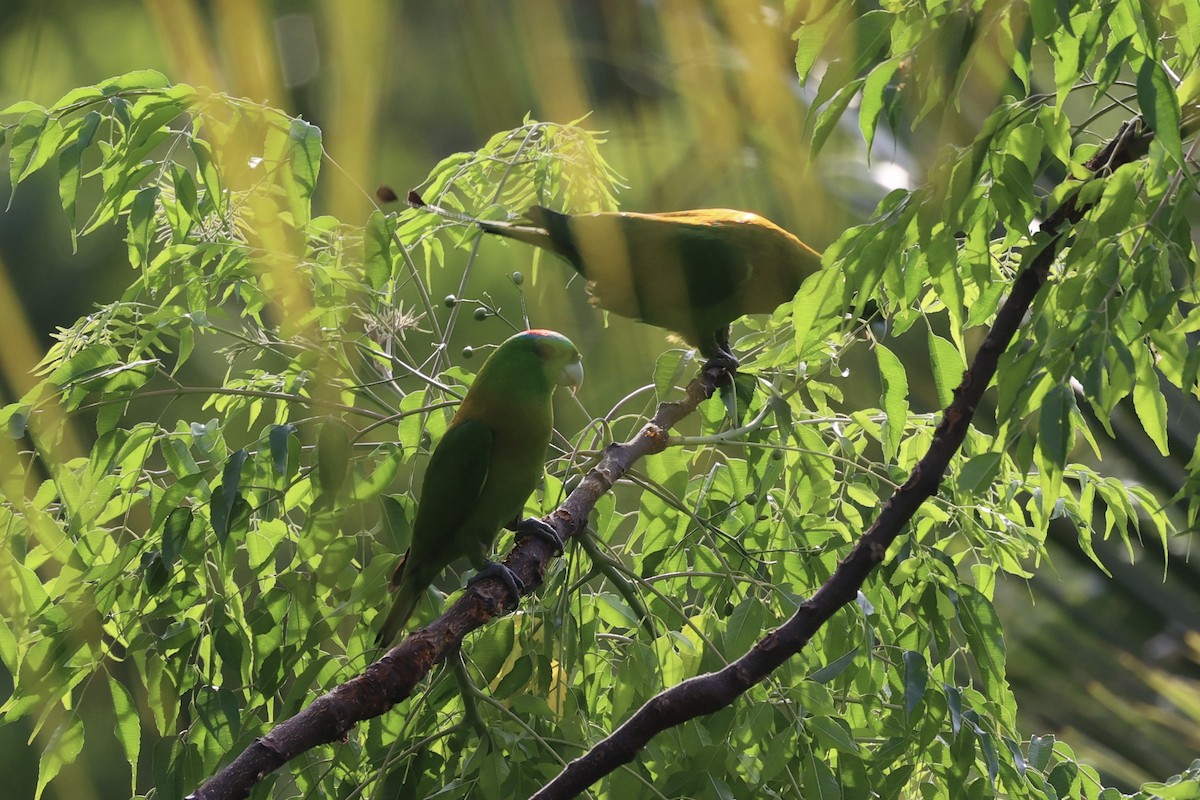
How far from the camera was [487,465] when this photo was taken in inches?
63.7

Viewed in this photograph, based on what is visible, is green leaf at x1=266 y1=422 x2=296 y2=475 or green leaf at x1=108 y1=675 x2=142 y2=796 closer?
green leaf at x1=266 y1=422 x2=296 y2=475

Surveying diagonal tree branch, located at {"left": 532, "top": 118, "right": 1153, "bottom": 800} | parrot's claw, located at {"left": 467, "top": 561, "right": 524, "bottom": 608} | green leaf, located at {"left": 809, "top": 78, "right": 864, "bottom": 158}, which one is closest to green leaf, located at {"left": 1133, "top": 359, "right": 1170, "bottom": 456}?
diagonal tree branch, located at {"left": 532, "top": 118, "right": 1153, "bottom": 800}

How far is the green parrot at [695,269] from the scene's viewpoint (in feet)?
6.13

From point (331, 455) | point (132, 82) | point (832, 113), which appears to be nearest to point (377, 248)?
point (331, 455)

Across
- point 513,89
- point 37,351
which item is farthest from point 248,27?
point 37,351

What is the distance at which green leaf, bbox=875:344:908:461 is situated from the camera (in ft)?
4.46

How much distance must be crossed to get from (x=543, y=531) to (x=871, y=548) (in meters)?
0.54

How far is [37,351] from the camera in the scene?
4.23 m

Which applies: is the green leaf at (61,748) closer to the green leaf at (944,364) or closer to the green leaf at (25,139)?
the green leaf at (25,139)

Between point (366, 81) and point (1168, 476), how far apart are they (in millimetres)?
3602

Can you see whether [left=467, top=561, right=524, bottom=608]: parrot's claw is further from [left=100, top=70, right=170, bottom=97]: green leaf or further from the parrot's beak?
[left=100, top=70, right=170, bottom=97]: green leaf

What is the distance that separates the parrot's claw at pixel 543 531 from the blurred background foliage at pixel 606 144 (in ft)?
6.45

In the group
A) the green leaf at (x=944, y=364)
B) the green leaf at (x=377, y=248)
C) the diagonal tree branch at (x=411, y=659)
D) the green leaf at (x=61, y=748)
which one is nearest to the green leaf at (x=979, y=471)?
the green leaf at (x=944, y=364)

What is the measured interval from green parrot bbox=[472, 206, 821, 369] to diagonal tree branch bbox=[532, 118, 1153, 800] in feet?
2.65
